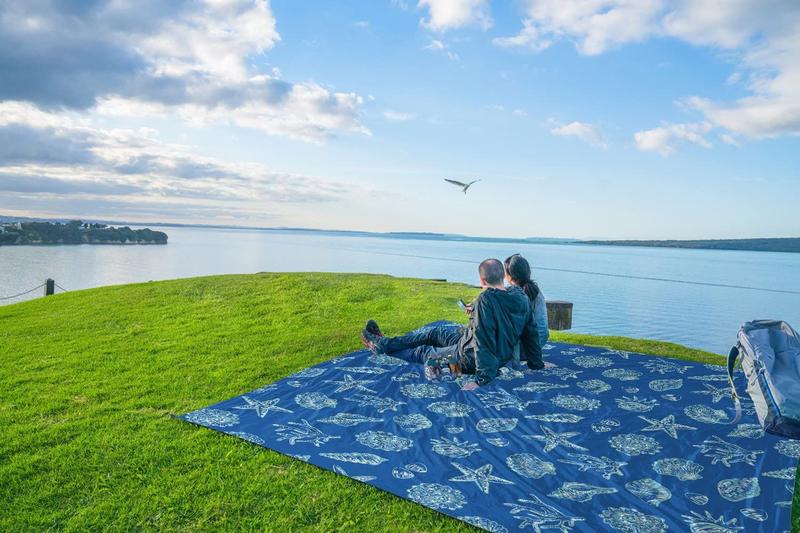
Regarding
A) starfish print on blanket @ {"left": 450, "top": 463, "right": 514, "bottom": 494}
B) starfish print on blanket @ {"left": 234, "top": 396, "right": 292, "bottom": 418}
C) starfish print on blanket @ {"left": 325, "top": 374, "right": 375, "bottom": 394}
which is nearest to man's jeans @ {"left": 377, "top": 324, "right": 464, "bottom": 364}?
starfish print on blanket @ {"left": 325, "top": 374, "right": 375, "bottom": 394}

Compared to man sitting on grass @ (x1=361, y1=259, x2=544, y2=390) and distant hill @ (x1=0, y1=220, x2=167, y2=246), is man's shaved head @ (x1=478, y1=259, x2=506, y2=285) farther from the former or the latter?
distant hill @ (x1=0, y1=220, x2=167, y2=246)

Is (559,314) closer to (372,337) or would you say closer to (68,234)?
(372,337)

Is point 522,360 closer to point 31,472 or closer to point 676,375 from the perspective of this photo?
point 676,375

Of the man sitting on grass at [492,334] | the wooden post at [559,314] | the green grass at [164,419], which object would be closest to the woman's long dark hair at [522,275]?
the man sitting on grass at [492,334]

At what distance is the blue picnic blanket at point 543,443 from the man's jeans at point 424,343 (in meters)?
0.44

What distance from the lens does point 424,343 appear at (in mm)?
6648

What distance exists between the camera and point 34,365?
22.0 feet

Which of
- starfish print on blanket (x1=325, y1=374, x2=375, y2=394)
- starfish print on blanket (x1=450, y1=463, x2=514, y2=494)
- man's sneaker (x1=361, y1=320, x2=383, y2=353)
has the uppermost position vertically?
man's sneaker (x1=361, y1=320, x2=383, y2=353)

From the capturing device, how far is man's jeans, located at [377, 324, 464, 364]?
6.41m

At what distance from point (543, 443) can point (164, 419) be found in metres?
3.61

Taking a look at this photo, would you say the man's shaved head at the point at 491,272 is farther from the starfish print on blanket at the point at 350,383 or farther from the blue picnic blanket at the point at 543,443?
the starfish print on blanket at the point at 350,383

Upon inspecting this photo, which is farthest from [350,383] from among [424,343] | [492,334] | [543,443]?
[543,443]

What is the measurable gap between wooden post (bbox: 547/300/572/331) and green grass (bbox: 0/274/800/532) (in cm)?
63

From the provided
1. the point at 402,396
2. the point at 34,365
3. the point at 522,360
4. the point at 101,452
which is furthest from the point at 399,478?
the point at 34,365
